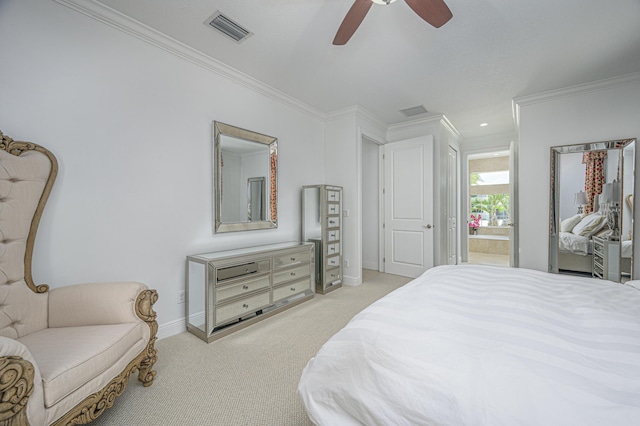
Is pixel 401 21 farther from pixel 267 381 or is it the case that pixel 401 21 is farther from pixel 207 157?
pixel 267 381

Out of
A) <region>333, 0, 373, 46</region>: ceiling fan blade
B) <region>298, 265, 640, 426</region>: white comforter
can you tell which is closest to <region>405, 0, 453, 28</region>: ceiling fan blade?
<region>333, 0, 373, 46</region>: ceiling fan blade

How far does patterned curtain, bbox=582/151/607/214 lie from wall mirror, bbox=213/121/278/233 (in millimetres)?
3725

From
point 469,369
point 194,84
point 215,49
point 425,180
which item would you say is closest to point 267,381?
point 469,369

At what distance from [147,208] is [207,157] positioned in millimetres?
767

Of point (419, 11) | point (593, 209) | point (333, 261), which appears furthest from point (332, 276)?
point (593, 209)

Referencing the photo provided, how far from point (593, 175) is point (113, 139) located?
16.2 ft

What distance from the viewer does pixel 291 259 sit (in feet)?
10.3

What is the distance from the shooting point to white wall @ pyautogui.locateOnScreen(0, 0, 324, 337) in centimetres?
180

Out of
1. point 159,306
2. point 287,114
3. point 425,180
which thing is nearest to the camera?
point 159,306

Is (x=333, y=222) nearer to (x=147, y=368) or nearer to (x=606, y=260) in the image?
(x=147, y=368)

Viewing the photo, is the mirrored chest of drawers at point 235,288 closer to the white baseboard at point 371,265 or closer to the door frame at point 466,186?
the white baseboard at point 371,265

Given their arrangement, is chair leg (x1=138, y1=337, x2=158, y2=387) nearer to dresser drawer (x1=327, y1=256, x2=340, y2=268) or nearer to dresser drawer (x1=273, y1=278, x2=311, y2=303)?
dresser drawer (x1=273, y1=278, x2=311, y2=303)

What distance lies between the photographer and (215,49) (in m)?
2.56

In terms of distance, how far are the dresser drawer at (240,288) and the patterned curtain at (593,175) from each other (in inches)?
150
